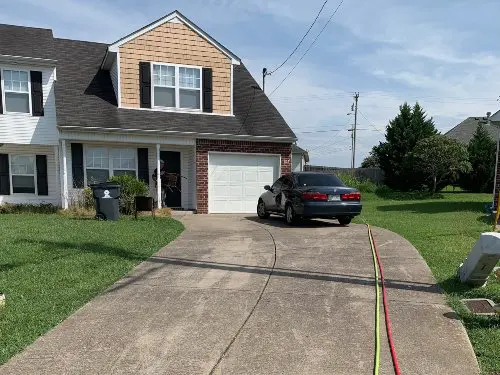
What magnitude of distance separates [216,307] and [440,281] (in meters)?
3.14

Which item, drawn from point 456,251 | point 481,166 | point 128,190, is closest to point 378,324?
point 456,251

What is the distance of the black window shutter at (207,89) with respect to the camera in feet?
50.8

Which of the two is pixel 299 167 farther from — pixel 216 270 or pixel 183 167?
pixel 216 270

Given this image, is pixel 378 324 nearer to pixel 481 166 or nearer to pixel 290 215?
pixel 290 215

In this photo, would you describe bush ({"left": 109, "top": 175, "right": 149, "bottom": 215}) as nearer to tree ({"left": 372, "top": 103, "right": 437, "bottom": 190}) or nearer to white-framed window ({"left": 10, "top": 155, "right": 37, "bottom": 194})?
white-framed window ({"left": 10, "top": 155, "right": 37, "bottom": 194})

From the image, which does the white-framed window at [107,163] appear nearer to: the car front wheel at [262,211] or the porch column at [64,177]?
the porch column at [64,177]

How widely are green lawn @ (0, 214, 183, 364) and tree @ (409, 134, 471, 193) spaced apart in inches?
731

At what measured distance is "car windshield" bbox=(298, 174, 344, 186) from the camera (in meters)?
11.3

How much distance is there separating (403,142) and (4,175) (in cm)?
2311

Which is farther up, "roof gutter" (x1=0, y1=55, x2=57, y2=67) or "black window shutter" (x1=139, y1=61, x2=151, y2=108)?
"roof gutter" (x1=0, y1=55, x2=57, y2=67)

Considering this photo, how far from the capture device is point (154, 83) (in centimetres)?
1496

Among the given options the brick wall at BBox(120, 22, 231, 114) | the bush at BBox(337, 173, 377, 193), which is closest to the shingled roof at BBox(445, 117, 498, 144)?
the bush at BBox(337, 173, 377, 193)

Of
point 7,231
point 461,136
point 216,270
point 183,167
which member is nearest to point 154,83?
point 183,167

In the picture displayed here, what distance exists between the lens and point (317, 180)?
37.6 ft
